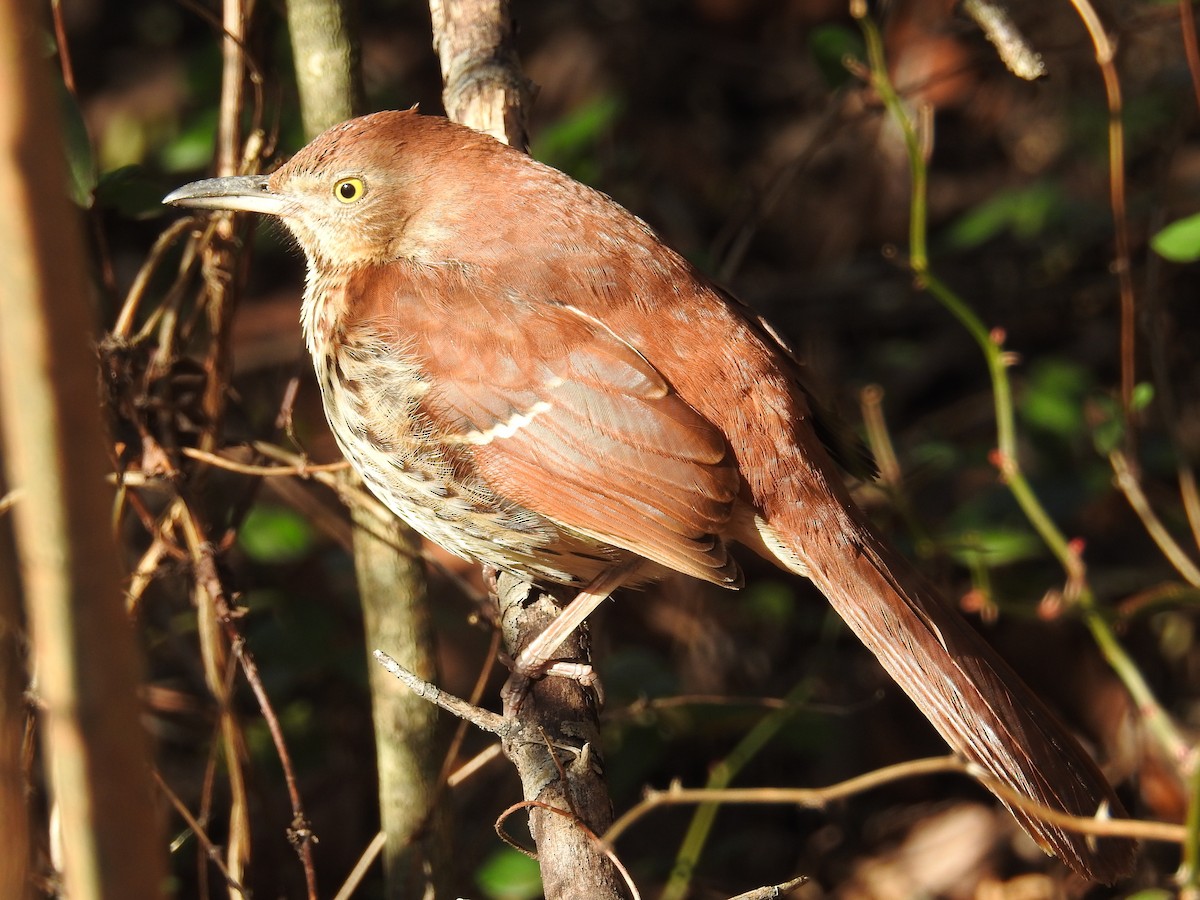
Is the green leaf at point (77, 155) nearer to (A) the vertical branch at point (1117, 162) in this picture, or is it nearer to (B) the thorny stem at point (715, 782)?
(B) the thorny stem at point (715, 782)

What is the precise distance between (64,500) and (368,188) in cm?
204

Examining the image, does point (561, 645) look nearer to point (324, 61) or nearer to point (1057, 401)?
point (324, 61)

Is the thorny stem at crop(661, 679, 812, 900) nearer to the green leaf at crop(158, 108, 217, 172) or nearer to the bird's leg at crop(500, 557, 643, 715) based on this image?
the bird's leg at crop(500, 557, 643, 715)

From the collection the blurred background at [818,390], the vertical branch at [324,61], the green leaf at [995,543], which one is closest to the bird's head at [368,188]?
the vertical branch at [324,61]

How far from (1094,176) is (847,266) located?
3.96ft

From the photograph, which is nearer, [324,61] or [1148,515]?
[324,61]

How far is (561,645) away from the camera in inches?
112

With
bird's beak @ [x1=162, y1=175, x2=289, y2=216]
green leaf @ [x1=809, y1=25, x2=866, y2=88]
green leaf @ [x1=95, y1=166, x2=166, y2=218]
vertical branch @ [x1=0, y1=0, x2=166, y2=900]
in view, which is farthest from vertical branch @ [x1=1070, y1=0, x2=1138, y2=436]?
vertical branch @ [x1=0, y1=0, x2=166, y2=900]

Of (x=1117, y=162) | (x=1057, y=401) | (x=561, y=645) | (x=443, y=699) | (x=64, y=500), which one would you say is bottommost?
(x=1057, y=401)

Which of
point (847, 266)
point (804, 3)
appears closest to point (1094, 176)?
point (847, 266)

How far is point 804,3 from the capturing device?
22.1 feet

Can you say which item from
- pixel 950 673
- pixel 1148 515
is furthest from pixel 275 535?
pixel 1148 515

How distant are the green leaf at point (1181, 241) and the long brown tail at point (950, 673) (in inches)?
44.0

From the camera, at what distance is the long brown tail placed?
2.63 meters
